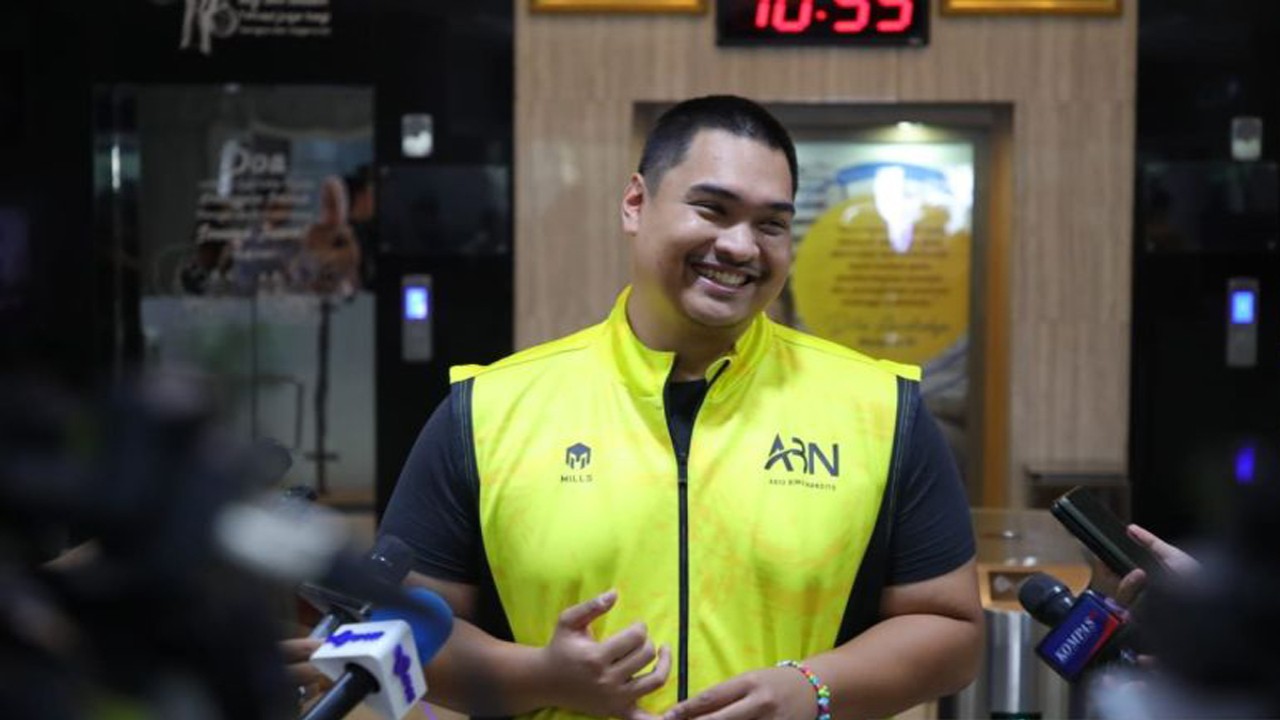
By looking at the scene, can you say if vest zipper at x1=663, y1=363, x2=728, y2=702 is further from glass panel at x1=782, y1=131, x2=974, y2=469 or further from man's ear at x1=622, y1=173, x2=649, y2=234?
glass panel at x1=782, y1=131, x2=974, y2=469

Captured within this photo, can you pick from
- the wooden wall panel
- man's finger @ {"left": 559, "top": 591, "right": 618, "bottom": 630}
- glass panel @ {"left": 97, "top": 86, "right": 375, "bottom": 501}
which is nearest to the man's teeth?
man's finger @ {"left": 559, "top": 591, "right": 618, "bottom": 630}

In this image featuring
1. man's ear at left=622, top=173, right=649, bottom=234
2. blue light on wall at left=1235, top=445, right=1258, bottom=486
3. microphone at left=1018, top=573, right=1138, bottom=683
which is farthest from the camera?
man's ear at left=622, top=173, right=649, bottom=234

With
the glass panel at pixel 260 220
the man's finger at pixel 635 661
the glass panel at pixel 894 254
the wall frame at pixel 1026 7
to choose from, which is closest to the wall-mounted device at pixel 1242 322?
the glass panel at pixel 894 254

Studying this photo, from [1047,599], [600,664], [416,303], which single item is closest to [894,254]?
[416,303]

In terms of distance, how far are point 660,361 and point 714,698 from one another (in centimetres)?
41

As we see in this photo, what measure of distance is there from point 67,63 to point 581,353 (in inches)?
201

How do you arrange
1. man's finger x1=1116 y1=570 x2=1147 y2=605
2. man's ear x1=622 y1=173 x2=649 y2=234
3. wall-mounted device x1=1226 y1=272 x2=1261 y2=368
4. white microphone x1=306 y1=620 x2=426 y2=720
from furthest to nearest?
1. wall-mounted device x1=1226 y1=272 x2=1261 y2=368
2. man's ear x1=622 y1=173 x2=649 y2=234
3. man's finger x1=1116 y1=570 x2=1147 y2=605
4. white microphone x1=306 y1=620 x2=426 y2=720

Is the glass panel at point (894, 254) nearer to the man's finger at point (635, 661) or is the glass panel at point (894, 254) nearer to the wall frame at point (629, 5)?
the wall frame at point (629, 5)

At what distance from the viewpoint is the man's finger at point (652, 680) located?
173 cm

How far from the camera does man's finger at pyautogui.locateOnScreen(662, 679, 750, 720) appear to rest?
68.1 inches

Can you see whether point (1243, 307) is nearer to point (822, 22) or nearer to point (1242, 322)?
point (1242, 322)

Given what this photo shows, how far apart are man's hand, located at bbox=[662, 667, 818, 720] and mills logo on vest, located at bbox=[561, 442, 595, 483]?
280mm

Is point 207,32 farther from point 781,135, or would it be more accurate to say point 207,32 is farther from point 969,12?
point 781,135

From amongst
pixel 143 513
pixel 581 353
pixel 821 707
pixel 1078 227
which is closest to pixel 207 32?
pixel 1078 227
